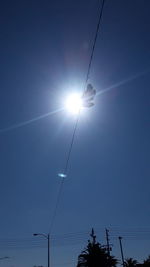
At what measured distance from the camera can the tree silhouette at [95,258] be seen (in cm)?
3319

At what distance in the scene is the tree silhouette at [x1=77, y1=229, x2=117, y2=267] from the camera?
33.2 meters

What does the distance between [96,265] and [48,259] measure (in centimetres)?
633

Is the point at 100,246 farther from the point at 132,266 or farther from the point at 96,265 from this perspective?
the point at 132,266

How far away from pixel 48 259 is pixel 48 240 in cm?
257

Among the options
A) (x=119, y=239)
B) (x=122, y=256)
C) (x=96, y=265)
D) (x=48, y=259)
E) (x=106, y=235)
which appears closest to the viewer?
(x=96, y=265)

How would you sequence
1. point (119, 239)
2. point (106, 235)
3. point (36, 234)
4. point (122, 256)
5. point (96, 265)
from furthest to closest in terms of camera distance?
point (119, 239)
point (122, 256)
point (106, 235)
point (36, 234)
point (96, 265)

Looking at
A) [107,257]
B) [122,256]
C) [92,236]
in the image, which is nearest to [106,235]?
[122,256]

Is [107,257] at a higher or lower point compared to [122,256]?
lower

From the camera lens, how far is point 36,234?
38125mm

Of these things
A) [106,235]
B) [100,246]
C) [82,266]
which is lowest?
[82,266]

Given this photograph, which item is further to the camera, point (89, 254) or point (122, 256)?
point (122, 256)

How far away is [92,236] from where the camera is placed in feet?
123

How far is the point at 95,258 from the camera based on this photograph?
3331cm

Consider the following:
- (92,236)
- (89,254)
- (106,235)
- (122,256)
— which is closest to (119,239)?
(122,256)
